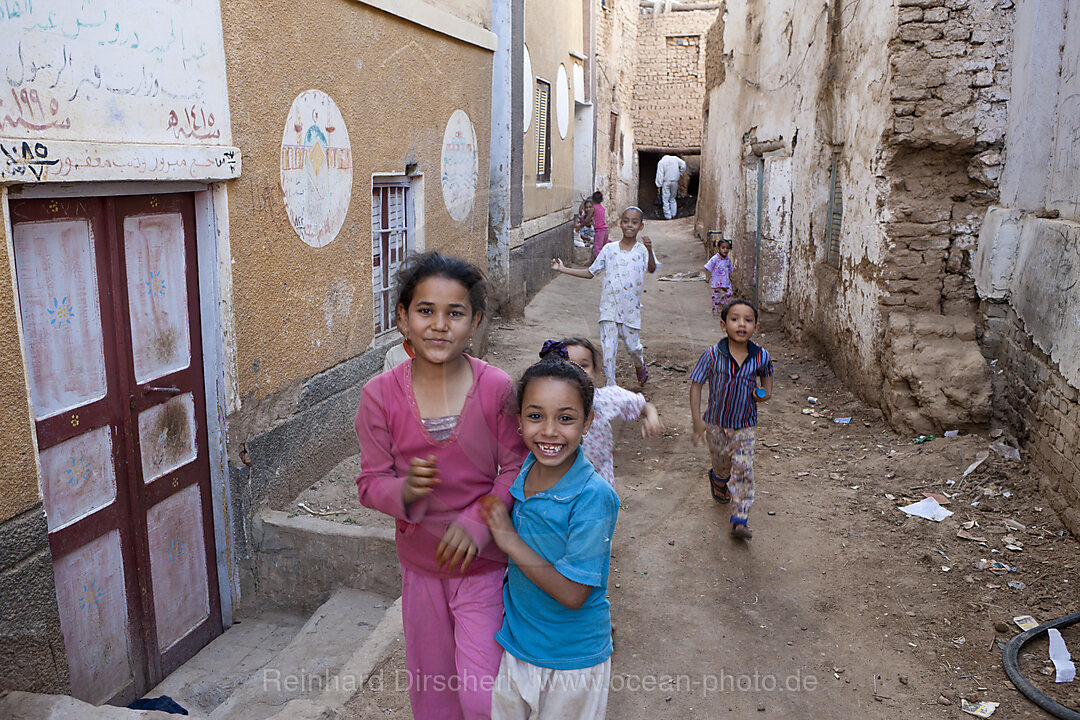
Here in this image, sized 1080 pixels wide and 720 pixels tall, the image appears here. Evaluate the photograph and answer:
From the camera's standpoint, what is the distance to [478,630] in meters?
2.15

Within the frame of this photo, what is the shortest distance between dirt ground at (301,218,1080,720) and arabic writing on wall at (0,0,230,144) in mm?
2277

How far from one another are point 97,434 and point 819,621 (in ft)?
10.7

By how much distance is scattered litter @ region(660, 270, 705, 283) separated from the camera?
1418 cm

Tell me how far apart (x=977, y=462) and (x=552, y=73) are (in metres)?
8.94

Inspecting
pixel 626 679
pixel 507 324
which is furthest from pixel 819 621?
Result: pixel 507 324

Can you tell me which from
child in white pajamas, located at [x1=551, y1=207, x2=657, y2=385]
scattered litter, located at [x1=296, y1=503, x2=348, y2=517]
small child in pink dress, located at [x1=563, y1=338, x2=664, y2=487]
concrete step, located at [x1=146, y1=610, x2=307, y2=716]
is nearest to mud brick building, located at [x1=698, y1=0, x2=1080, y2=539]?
child in white pajamas, located at [x1=551, y1=207, x2=657, y2=385]

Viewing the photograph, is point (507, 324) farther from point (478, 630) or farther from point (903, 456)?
point (478, 630)

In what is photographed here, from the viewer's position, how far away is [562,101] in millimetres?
13273

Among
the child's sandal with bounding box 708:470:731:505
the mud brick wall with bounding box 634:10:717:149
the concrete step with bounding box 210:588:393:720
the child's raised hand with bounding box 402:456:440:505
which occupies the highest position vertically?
the mud brick wall with bounding box 634:10:717:149

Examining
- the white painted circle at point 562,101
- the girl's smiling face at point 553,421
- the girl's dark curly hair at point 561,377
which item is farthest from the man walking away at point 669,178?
the girl's smiling face at point 553,421

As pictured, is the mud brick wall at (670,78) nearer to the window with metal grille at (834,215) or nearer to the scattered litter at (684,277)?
the scattered litter at (684,277)

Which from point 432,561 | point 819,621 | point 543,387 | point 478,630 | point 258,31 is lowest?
point 819,621

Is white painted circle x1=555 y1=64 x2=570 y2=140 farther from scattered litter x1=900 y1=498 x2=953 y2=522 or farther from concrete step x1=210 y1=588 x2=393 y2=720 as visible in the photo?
concrete step x1=210 y1=588 x2=393 y2=720

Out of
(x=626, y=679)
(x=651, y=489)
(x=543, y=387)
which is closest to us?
(x=543, y=387)
